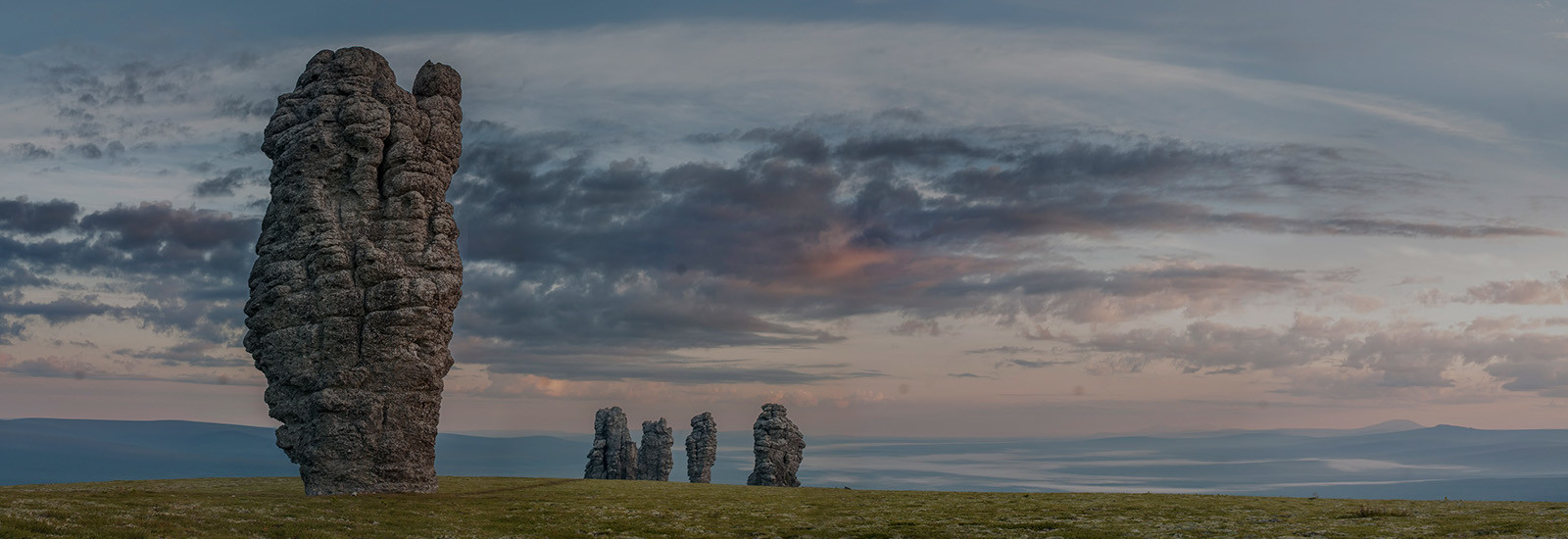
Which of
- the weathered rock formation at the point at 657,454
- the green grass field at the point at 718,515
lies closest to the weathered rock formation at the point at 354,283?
the green grass field at the point at 718,515

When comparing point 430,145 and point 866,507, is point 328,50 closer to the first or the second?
point 430,145

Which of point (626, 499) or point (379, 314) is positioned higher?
point (379, 314)

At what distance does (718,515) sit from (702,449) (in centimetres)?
9097

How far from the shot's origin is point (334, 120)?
7281 centimetres

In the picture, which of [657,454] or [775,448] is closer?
[775,448]

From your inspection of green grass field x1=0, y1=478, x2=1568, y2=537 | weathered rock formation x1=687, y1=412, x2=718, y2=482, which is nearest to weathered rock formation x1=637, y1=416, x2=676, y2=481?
weathered rock formation x1=687, y1=412, x2=718, y2=482

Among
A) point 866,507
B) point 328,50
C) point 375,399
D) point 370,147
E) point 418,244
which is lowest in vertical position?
point 866,507

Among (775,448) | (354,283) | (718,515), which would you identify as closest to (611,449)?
(775,448)

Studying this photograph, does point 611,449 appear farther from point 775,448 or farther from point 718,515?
point 718,515

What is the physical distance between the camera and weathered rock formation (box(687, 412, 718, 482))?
14938 centimetres

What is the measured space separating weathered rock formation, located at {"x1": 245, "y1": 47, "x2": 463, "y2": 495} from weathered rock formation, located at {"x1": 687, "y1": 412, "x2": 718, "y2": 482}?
79.8 m

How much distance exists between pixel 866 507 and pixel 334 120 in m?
46.0

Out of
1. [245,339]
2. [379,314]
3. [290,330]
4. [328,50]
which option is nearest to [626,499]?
[379,314]

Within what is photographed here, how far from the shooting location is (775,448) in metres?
128
